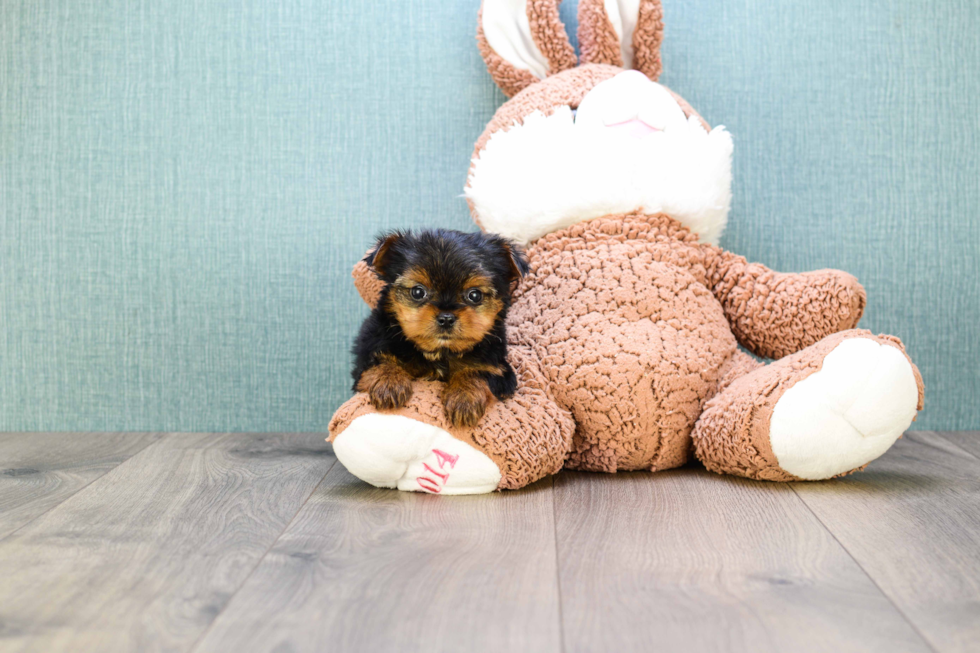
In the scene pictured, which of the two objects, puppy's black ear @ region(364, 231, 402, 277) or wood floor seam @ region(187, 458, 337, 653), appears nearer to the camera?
wood floor seam @ region(187, 458, 337, 653)

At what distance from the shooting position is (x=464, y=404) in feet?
4.71

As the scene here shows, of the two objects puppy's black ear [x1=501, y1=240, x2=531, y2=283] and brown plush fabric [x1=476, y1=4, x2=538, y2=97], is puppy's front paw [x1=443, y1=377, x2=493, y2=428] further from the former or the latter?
brown plush fabric [x1=476, y1=4, x2=538, y2=97]

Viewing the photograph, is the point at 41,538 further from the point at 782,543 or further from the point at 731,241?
the point at 731,241

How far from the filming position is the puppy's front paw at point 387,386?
4.72ft

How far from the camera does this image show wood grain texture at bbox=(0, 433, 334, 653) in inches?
36.9

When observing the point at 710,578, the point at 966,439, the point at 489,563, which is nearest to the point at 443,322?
the point at 489,563

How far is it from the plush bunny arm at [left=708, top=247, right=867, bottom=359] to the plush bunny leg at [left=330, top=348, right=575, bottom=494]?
58 centimetres

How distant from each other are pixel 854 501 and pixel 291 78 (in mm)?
1773

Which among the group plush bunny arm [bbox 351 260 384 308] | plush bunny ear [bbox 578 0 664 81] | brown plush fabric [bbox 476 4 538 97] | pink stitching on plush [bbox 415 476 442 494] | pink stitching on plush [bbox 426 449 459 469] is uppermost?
plush bunny ear [bbox 578 0 664 81]

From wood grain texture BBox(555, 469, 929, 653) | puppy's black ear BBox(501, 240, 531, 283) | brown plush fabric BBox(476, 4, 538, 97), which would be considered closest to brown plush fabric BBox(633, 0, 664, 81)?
brown plush fabric BBox(476, 4, 538, 97)

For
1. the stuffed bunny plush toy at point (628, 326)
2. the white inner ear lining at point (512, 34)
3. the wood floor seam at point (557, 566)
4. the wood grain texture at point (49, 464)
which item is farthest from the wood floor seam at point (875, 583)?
the wood grain texture at point (49, 464)

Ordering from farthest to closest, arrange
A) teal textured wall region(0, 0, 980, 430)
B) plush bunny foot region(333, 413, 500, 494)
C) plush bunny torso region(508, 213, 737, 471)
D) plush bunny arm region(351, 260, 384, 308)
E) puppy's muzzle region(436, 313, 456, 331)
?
teal textured wall region(0, 0, 980, 430)
plush bunny arm region(351, 260, 384, 308)
plush bunny torso region(508, 213, 737, 471)
plush bunny foot region(333, 413, 500, 494)
puppy's muzzle region(436, 313, 456, 331)

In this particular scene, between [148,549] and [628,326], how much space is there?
1.03 metres

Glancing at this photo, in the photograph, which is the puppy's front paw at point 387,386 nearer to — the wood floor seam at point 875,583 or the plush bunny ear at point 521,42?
the wood floor seam at point 875,583
